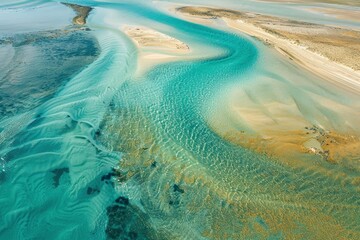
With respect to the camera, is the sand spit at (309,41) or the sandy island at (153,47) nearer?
the sandy island at (153,47)

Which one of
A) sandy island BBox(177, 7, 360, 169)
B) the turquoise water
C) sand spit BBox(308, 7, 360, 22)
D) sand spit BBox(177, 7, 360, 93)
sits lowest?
the turquoise water

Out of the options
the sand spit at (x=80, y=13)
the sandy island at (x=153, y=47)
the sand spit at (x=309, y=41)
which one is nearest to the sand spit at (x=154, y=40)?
the sandy island at (x=153, y=47)

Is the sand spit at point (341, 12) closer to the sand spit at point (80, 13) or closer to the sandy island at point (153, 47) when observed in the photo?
the sandy island at point (153, 47)

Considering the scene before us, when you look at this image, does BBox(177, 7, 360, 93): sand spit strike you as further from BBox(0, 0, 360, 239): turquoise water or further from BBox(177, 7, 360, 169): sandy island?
BBox(0, 0, 360, 239): turquoise water

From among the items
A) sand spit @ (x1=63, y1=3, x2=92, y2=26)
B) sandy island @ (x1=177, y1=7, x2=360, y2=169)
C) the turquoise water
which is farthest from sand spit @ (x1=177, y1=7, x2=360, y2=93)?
sand spit @ (x1=63, y1=3, x2=92, y2=26)

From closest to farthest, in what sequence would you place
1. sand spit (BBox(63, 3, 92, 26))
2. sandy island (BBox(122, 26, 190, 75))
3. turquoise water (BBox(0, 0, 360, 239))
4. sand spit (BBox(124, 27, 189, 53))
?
turquoise water (BBox(0, 0, 360, 239)) < sandy island (BBox(122, 26, 190, 75)) < sand spit (BBox(124, 27, 189, 53)) < sand spit (BBox(63, 3, 92, 26))

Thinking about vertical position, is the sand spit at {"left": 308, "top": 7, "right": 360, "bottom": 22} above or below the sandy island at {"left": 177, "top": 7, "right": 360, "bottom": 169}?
above

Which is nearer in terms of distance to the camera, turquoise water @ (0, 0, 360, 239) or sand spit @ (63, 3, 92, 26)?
turquoise water @ (0, 0, 360, 239)
